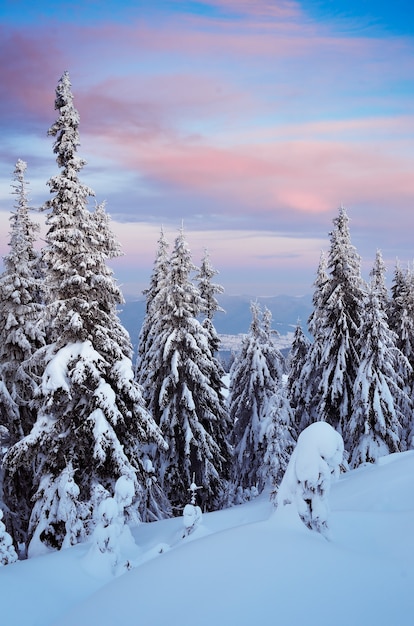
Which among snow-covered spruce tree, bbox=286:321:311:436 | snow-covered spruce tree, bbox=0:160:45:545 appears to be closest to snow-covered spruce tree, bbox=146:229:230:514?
snow-covered spruce tree, bbox=0:160:45:545

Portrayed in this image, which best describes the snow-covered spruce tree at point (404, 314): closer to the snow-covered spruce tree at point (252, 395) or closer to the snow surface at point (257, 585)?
the snow-covered spruce tree at point (252, 395)

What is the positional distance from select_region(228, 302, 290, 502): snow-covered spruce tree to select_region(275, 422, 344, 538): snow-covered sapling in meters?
19.4

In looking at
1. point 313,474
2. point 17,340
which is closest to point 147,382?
point 17,340

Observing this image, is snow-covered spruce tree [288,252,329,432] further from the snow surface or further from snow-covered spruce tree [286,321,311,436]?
the snow surface

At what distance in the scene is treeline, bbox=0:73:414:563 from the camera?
1249 centimetres

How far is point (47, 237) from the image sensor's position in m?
12.7

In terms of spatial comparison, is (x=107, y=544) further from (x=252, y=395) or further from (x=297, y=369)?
(x=297, y=369)

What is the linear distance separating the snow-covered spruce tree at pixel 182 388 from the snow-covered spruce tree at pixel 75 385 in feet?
21.0

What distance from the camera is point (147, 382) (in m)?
21.5

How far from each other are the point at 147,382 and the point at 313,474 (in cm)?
1579

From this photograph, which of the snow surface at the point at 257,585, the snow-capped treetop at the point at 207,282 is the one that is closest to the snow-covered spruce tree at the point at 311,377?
the snow-capped treetop at the point at 207,282

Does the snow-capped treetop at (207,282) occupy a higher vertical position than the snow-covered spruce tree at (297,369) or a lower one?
higher

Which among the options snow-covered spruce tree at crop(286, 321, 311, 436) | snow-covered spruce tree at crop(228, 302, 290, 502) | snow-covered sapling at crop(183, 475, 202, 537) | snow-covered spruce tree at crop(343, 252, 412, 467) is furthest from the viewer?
snow-covered spruce tree at crop(286, 321, 311, 436)

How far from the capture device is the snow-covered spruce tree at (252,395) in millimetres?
26672
